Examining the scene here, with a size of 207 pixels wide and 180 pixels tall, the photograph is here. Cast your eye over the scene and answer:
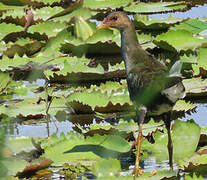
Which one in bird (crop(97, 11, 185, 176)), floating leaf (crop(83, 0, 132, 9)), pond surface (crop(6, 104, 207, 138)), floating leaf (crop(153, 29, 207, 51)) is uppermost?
bird (crop(97, 11, 185, 176))

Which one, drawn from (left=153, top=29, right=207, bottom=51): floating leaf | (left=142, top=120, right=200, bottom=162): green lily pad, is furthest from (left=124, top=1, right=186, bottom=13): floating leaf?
(left=142, top=120, right=200, bottom=162): green lily pad

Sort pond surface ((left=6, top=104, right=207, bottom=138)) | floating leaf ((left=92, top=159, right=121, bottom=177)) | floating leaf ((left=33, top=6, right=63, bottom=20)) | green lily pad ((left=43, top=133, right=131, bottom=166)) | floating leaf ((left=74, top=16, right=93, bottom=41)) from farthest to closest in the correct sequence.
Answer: floating leaf ((left=33, top=6, right=63, bottom=20)), floating leaf ((left=74, top=16, right=93, bottom=41)), pond surface ((left=6, top=104, right=207, bottom=138)), green lily pad ((left=43, top=133, right=131, bottom=166)), floating leaf ((left=92, top=159, right=121, bottom=177))

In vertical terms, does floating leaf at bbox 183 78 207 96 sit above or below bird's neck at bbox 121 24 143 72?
below

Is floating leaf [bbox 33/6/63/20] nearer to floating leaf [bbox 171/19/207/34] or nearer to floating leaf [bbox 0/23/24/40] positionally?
floating leaf [bbox 0/23/24/40]

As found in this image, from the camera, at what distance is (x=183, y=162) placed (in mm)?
2678

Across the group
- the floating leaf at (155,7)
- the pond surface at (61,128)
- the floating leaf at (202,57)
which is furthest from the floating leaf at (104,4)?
the pond surface at (61,128)

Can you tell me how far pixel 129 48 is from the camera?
3217 mm

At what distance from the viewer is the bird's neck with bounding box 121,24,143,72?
3037mm

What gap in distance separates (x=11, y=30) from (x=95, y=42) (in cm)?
83

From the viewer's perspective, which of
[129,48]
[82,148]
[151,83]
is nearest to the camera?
[151,83]

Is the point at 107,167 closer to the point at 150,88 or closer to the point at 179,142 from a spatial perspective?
the point at 150,88

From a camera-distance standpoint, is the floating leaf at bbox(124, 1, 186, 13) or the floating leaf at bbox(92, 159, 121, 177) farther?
the floating leaf at bbox(124, 1, 186, 13)

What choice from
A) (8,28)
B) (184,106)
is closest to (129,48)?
(184,106)

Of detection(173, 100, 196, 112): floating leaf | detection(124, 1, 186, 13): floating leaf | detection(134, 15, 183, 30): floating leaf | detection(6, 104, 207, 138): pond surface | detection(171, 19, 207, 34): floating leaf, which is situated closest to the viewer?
detection(6, 104, 207, 138): pond surface
